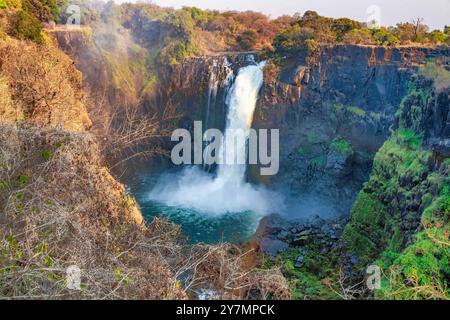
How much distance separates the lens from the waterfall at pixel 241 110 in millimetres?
22031

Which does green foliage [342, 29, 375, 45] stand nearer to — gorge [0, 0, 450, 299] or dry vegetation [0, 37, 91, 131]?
gorge [0, 0, 450, 299]

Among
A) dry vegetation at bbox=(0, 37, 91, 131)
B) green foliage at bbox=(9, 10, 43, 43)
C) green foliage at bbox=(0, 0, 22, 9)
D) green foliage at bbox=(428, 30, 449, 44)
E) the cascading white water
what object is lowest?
the cascading white water

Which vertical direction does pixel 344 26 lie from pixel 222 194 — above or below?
above

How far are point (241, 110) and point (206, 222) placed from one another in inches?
289

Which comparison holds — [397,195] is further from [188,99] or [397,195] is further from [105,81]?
[105,81]

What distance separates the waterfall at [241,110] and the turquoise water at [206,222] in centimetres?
396

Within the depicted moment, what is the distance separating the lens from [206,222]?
1744 cm

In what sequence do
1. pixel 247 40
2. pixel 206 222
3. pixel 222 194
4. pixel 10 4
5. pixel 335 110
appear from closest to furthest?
pixel 206 222, pixel 10 4, pixel 222 194, pixel 335 110, pixel 247 40

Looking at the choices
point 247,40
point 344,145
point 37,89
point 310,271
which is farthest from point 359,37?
point 37,89

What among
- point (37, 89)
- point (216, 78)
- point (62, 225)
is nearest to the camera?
point (62, 225)

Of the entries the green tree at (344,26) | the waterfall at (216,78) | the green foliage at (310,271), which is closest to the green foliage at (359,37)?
the green tree at (344,26)

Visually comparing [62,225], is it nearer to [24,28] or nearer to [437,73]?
[24,28]

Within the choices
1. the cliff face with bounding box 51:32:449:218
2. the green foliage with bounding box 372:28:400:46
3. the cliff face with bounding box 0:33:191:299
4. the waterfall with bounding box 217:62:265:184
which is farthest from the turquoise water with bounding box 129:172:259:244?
the green foliage with bounding box 372:28:400:46

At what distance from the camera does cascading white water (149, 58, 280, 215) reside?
65.9 ft
